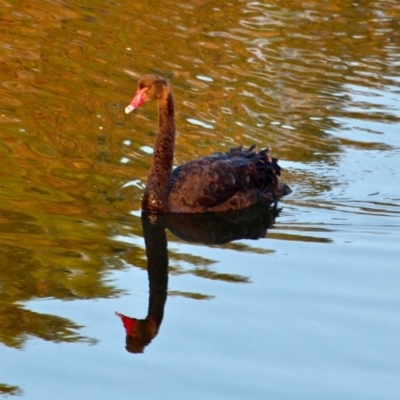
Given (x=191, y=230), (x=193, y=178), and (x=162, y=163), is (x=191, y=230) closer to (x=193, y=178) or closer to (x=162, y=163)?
(x=193, y=178)

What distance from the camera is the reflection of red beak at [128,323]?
692 cm

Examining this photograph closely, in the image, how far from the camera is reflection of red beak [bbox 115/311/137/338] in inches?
273

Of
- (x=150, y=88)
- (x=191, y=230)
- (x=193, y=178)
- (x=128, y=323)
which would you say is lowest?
(x=191, y=230)

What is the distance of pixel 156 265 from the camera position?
823cm

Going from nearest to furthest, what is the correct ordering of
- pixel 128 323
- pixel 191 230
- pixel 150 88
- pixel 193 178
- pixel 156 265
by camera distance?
pixel 128 323
pixel 156 265
pixel 191 230
pixel 150 88
pixel 193 178

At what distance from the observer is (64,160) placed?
10250mm

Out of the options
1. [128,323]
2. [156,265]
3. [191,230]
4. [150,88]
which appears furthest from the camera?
[150,88]

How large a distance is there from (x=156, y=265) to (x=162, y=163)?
1491 mm

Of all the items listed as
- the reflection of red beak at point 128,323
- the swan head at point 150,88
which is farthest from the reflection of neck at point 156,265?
the swan head at point 150,88

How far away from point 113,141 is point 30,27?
141 inches

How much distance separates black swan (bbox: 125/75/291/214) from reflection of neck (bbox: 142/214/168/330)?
0.81 ft

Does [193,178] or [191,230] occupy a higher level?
[193,178]

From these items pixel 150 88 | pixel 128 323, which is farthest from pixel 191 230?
pixel 128 323

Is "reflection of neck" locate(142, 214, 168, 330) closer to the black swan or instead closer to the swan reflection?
the swan reflection
